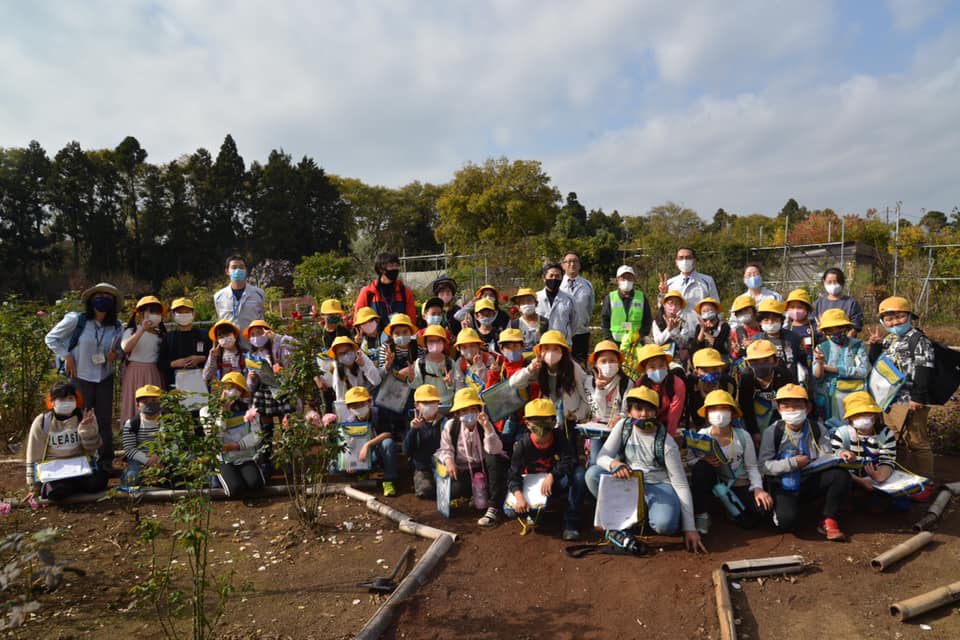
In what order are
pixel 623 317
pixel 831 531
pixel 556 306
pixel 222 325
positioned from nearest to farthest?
1. pixel 831 531
2. pixel 222 325
3. pixel 623 317
4. pixel 556 306

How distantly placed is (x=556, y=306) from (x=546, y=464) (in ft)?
7.99

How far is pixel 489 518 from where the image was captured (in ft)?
17.4

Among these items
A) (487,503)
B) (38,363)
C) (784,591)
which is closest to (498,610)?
(487,503)

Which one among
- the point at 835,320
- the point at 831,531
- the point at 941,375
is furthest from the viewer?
the point at 835,320

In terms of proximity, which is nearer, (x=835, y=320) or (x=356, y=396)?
(x=835, y=320)

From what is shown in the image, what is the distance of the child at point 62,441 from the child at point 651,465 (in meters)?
4.97

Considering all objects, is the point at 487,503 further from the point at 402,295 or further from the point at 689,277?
the point at 689,277

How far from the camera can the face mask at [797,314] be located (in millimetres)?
6105

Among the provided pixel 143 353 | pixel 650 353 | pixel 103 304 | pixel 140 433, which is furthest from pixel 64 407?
pixel 650 353

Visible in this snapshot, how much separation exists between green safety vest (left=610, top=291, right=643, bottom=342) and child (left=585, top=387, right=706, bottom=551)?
2080 millimetres

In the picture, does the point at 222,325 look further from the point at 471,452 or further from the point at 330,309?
the point at 471,452

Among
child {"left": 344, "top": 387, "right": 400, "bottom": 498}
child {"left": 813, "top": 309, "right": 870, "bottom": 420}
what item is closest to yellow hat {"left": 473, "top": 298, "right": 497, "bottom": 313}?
child {"left": 344, "top": 387, "right": 400, "bottom": 498}

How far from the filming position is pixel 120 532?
543 centimetres

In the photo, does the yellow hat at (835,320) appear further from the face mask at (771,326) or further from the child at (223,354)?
the child at (223,354)
